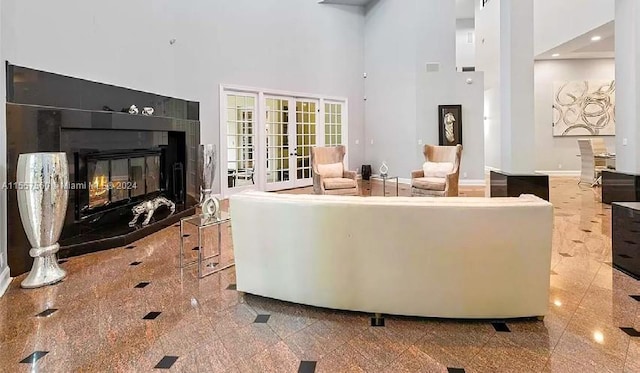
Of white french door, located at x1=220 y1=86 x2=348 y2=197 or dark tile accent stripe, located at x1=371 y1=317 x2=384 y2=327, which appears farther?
white french door, located at x1=220 y1=86 x2=348 y2=197

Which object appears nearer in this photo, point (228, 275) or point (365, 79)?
point (228, 275)

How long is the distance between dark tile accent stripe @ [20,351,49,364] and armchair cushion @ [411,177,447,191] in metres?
5.90

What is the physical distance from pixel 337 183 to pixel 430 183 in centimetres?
162

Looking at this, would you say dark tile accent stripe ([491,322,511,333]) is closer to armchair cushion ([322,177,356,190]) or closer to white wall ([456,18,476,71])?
armchair cushion ([322,177,356,190])

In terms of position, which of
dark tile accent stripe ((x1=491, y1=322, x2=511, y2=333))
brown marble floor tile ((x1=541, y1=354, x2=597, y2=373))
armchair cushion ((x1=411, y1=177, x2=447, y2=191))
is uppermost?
armchair cushion ((x1=411, y1=177, x2=447, y2=191))

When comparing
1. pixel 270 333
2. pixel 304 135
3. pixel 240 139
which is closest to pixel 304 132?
pixel 304 135

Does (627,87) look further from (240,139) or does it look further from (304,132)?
(240,139)

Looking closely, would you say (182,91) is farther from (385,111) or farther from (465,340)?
(465,340)

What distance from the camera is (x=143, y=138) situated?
5.79 meters

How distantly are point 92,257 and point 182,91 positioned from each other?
4075mm

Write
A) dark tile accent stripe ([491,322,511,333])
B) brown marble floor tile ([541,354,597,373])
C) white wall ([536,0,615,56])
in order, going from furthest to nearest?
1. white wall ([536,0,615,56])
2. dark tile accent stripe ([491,322,511,333])
3. brown marble floor tile ([541,354,597,373])

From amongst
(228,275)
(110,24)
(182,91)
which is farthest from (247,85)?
(228,275)

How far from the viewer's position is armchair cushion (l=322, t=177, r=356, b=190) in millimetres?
7215

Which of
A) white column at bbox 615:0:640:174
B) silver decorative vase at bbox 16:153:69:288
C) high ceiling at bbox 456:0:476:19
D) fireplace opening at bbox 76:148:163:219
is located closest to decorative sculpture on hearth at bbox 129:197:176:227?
fireplace opening at bbox 76:148:163:219
